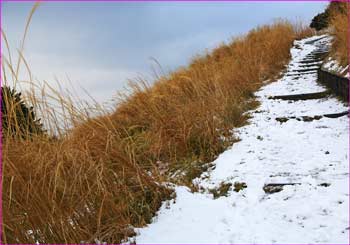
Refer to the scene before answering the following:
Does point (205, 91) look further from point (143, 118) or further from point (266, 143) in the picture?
point (266, 143)

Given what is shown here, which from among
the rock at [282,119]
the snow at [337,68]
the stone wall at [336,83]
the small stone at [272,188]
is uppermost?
the snow at [337,68]

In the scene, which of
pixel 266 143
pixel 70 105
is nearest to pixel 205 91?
pixel 266 143

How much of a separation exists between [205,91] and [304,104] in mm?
1456

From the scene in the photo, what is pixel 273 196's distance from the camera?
315cm

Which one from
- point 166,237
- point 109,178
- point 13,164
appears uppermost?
point 13,164

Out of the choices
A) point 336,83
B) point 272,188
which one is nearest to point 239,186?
point 272,188

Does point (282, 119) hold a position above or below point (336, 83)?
below

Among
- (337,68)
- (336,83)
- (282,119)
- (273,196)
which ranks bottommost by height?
(273,196)

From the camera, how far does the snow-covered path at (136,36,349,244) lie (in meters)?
2.64

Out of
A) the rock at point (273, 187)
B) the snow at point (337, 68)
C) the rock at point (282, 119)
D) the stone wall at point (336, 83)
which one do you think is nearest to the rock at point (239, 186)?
the rock at point (273, 187)

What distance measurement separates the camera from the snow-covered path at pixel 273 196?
2.64 meters

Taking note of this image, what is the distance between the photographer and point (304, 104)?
6.09 metres

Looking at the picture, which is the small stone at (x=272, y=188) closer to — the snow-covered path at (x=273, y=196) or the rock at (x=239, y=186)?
the snow-covered path at (x=273, y=196)

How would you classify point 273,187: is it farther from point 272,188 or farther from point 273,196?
point 273,196
